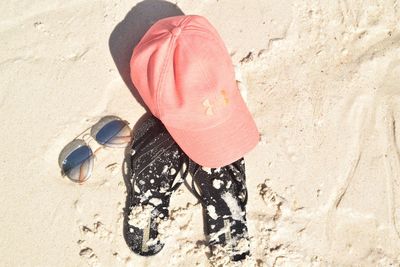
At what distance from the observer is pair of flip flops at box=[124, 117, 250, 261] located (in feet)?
7.66

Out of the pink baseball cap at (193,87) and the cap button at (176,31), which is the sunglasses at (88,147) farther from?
the cap button at (176,31)

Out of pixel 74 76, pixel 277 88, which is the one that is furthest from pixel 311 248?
pixel 74 76

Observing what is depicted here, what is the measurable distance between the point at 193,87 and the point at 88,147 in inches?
28.6

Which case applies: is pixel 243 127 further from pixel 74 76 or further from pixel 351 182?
pixel 74 76

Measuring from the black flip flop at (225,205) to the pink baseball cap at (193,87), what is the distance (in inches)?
7.0

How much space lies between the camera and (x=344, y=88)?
2504 mm

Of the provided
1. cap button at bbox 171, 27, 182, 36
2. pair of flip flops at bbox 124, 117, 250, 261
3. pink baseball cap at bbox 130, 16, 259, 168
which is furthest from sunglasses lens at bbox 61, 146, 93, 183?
cap button at bbox 171, 27, 182, 36

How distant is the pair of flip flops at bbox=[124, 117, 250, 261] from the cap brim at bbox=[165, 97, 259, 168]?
169 millimetres

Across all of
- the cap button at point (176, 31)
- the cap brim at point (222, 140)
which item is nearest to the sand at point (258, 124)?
the cap brim at point (222, 140)

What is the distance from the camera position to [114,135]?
2385 mm

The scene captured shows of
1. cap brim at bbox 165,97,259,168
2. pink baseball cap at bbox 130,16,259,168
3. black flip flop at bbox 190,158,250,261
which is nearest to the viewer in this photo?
pink baseball cap at bbox 130,16,259,168

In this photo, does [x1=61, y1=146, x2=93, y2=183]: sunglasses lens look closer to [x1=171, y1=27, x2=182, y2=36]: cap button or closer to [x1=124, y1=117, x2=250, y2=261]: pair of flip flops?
[x1=124, y1=117, x2=250, y2=261]: pair of flip flops

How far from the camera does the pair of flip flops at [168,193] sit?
7.66ft

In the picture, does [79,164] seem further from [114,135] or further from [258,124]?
[258,124]
